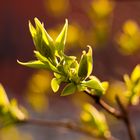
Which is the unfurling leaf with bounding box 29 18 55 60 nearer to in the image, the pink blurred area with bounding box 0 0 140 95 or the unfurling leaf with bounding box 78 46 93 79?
the unfurling leaf with bounding box 78 46 93 79

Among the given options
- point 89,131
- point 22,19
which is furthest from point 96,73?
point 22,19

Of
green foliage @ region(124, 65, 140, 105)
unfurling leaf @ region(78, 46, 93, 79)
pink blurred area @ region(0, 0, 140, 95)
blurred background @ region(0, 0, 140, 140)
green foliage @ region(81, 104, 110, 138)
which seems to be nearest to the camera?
unfurling leaf @ region(78, 46, 93, 79)

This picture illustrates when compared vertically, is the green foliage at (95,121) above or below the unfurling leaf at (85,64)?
below

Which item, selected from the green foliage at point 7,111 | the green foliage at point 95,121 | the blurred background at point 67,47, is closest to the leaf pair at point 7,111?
the green foliage at point 7,111

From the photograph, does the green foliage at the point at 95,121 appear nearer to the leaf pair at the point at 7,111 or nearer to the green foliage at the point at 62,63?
the leaf pair at the point at 7,111

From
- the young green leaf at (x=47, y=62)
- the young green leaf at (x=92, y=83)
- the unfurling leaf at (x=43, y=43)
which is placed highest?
the unfurling leaf at (x=43, y=43)

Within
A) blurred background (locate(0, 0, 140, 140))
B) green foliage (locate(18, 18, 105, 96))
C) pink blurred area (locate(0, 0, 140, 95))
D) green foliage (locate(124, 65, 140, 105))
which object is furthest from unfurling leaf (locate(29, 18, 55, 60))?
pink blurred area (locate(0, 0, 140, 95))

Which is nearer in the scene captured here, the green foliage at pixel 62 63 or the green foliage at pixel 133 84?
the green foliage at pixel 62 63

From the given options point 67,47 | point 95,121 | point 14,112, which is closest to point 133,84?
point 95,121
